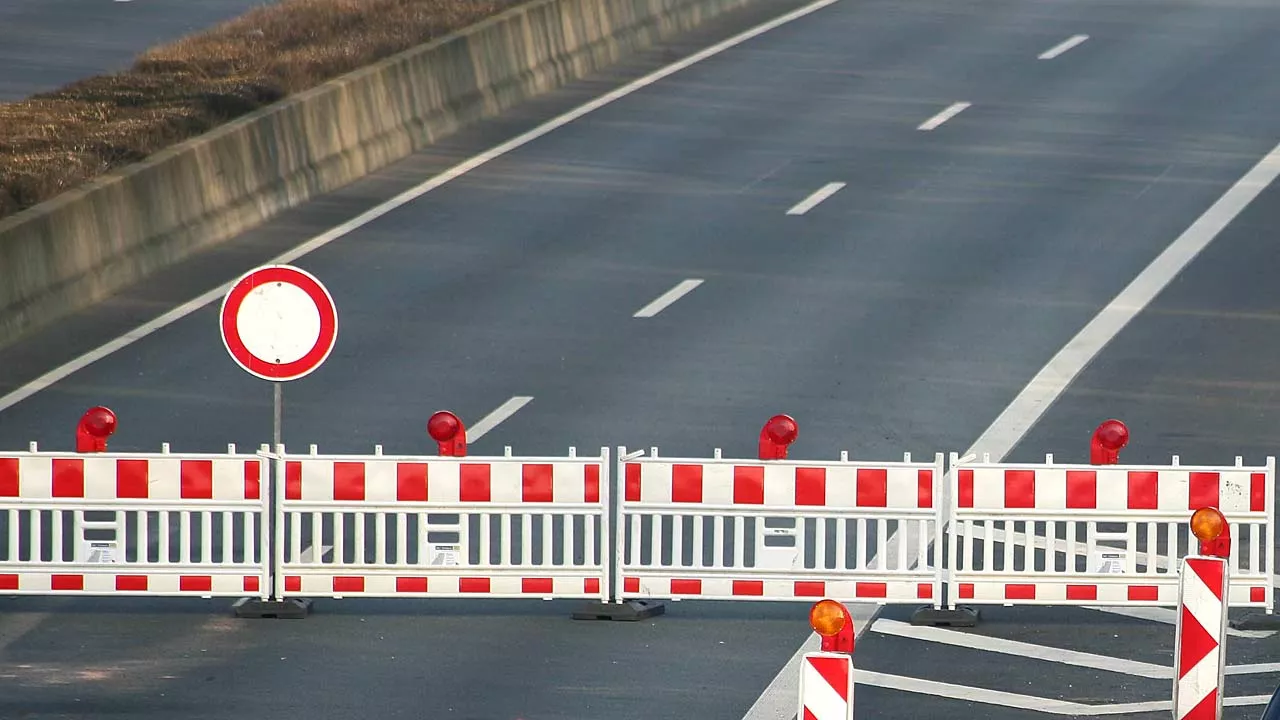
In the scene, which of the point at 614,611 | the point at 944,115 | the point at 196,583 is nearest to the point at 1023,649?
the point at 614,611

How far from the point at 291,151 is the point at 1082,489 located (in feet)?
48.0

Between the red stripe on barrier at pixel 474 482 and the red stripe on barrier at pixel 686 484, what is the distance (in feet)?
3.24

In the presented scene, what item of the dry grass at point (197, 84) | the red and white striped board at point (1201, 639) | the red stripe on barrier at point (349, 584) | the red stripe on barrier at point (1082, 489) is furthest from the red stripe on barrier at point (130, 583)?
the dry grass at point (197, 84)

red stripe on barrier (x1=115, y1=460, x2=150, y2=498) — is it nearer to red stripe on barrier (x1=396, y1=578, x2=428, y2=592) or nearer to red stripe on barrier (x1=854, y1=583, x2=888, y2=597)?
red stripe on barrier (x1=396, y1=578, x2=428, y2=592)

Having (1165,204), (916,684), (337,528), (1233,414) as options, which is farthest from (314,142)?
(916,684)

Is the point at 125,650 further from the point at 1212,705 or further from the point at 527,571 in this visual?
the point at 1212,705

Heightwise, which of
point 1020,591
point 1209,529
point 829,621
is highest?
point 829,621

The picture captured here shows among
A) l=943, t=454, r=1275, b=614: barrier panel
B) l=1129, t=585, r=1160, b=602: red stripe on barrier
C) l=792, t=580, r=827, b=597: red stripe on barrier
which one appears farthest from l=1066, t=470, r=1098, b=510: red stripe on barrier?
l=792, t=580, r=827, b=597: red stripe on barrier

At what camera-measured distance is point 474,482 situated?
49.9 feet

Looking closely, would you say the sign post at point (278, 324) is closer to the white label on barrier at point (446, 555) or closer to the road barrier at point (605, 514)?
the road barrier at point (605, 514)

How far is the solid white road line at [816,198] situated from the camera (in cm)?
2773

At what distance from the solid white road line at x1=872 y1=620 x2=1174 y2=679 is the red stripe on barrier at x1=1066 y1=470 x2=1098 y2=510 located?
850 millimetres

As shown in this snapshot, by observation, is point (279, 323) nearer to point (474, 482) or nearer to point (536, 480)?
point (474, 482)

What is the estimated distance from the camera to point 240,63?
31484 mm
